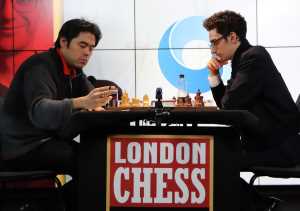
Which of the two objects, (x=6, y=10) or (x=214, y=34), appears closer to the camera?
(x=214, y=34)

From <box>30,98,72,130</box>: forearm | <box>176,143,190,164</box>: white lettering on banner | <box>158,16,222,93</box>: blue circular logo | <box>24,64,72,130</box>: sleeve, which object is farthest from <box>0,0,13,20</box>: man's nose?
<box>176,143,190,164</box>: white lettering on banner

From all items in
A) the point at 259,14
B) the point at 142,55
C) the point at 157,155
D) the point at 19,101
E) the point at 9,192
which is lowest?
the point at 9,192

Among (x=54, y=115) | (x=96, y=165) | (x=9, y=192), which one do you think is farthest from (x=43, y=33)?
(x=96, y=165)

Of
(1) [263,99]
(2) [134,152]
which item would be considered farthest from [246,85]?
(2) [134,152]

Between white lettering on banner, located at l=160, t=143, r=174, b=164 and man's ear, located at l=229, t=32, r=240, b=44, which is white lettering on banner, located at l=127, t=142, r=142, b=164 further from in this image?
man's ear, located at l=229, t=32, r=240, b=44

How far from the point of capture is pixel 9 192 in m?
3.10

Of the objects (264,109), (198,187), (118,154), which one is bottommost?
(198,187)

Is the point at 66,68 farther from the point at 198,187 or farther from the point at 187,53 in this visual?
the point at 187,53

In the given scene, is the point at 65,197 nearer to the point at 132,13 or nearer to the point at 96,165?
the point at 96,165

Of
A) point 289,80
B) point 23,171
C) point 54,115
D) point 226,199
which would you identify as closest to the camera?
point 226,199

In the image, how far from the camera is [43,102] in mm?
2150

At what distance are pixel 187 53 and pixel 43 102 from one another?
2595 millimetres

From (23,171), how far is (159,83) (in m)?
2.37

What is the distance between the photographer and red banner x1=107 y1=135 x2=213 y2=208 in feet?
5.86
